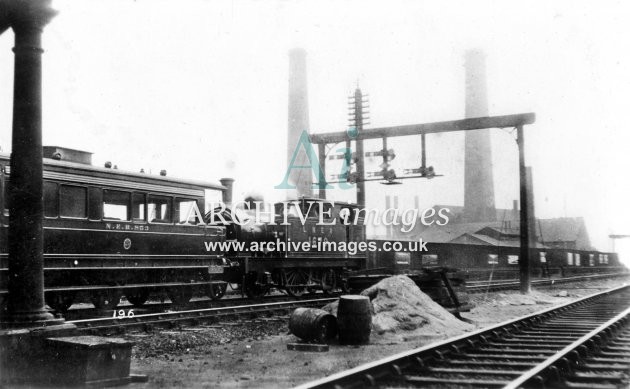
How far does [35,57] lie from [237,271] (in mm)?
11328

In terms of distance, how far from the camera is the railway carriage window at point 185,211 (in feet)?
47.8

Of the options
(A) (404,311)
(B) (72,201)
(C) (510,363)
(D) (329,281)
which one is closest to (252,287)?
(D) (329,281)

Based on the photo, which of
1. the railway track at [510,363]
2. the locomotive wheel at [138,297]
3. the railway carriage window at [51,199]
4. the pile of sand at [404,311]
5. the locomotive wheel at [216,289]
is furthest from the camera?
the locomotive wheel at [216,289]

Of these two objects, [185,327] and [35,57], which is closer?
[35,57]

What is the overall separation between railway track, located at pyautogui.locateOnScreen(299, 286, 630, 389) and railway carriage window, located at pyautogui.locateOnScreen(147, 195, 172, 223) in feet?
25.2

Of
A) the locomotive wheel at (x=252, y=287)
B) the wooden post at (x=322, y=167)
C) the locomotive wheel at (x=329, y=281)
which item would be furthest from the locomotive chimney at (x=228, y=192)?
the wooden post at (x=322, y=167)

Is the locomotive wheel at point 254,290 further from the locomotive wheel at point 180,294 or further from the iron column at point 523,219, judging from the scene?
the iron column at point 523,219

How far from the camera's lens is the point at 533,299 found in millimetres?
18844

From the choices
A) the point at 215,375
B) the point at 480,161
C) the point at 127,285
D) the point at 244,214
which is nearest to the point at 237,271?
the point at 244,214

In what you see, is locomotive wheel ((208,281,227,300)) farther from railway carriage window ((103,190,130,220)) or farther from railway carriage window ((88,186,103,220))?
railway carriage window ((88,186,103,220))

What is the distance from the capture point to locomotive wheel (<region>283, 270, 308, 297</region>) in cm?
1791

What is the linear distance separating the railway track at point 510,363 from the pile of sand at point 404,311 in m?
1.25

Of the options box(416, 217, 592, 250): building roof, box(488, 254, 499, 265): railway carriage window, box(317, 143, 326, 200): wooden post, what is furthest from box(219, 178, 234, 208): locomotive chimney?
box(416, 217, 592, 250): building roof

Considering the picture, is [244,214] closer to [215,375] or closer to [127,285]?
[127,285]
